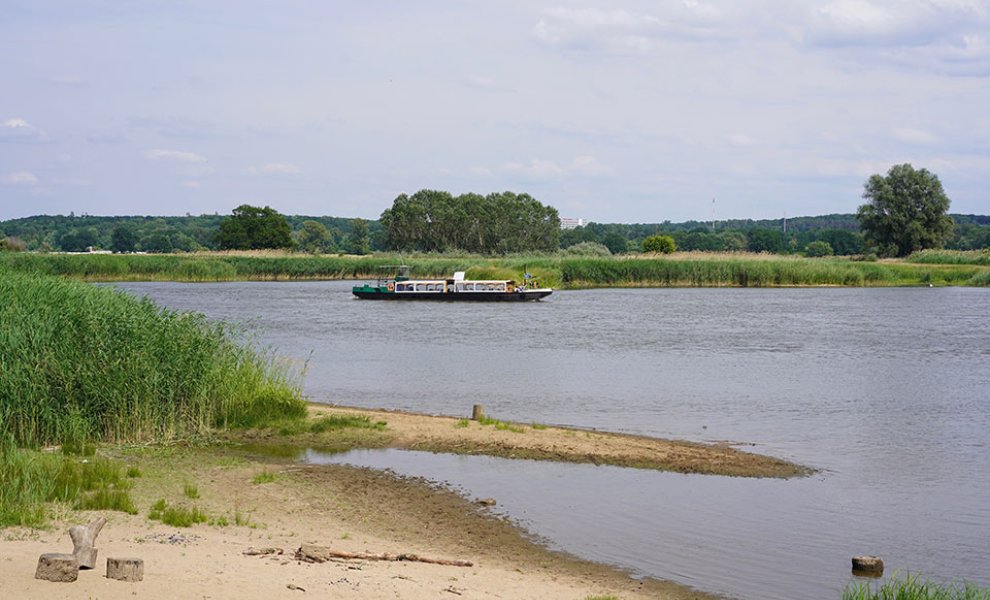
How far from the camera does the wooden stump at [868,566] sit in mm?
12727

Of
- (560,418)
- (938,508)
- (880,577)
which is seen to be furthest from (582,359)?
(880,577)

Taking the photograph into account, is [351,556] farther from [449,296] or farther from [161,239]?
[161,239]

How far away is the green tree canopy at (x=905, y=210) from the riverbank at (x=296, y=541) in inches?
3802

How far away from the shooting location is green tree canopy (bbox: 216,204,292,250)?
122m

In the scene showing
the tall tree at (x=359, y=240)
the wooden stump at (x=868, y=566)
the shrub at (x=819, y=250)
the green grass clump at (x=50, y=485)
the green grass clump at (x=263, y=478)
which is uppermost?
the tall tree at (x=359, y=240)

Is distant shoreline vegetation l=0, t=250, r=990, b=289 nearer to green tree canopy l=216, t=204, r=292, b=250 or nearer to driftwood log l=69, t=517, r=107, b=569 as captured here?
green tree canopy l=216, t=204, r=292, b=250

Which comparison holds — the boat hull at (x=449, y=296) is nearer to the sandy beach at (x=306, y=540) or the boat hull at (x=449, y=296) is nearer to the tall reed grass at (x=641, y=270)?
the tall reed grass at (x=641, y=270)

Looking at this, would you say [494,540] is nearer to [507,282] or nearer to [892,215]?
[507,282]

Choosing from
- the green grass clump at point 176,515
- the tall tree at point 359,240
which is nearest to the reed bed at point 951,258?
the tall tree at point 359,240

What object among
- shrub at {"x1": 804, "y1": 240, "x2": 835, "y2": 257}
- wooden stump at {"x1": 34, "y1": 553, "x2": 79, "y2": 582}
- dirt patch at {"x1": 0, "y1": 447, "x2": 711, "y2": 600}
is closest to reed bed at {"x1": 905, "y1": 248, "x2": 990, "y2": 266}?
shrub at {"x1": 804, "y1": 240, "x2": 835, "y2": 257}

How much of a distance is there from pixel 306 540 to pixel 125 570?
3.21m

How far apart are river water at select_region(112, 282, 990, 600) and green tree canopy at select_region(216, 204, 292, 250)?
205ft

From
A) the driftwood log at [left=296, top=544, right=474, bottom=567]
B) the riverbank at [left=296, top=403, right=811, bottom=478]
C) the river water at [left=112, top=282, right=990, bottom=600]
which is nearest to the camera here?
the driftwood log at [left=296, top=544, right=474, bottom=567]

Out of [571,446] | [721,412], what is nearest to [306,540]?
[571,446]
